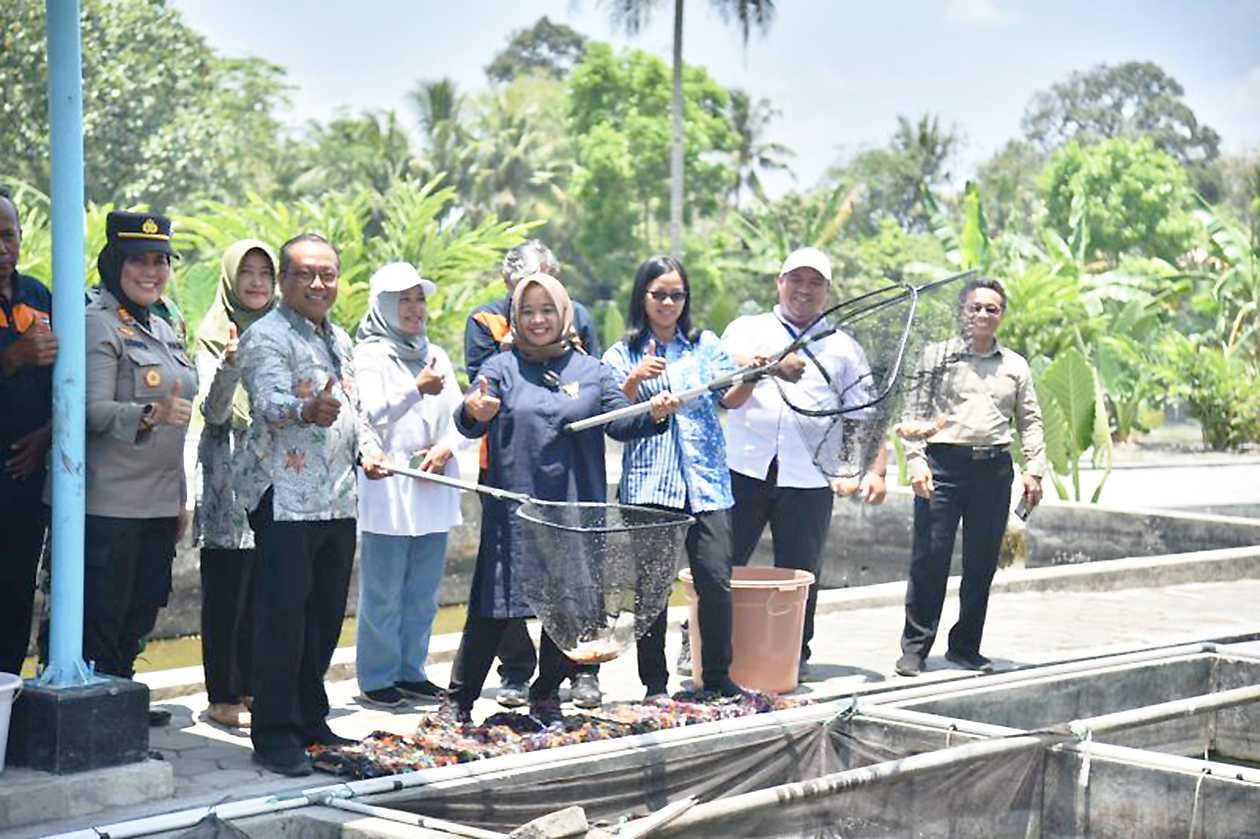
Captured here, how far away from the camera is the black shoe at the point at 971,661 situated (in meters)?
8.49

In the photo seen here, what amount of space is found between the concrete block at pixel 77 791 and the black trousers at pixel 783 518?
117 inches

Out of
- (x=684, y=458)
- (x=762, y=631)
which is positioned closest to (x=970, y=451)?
(x=762, y=631)

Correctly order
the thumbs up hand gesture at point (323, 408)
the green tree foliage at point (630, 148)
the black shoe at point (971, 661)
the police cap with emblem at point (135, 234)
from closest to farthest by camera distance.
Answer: the thumbs up hand gesture at point (323, 408) < the police cap with emblem at point (135, 234) < the black shoe at point (971, 661) < the green tree foliage at point (630, 148)

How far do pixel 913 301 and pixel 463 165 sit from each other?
53.2 meters

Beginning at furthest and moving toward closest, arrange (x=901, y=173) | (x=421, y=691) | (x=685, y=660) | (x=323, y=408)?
(x=901, y=173)
(x=685, y=660)
(x=421, y=691)
(x=323, y=408)

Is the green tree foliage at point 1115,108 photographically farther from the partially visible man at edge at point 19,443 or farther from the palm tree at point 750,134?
the partially visible man at edge at point 19,443

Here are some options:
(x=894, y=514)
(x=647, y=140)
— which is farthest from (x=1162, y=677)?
(x=647, y=140)

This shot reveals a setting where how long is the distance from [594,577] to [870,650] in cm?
326

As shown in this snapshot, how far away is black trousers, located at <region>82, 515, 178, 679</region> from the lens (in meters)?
6.20

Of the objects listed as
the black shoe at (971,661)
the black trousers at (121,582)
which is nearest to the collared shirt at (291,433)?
the black trousers at (121,582)

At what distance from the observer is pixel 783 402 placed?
25.8ft

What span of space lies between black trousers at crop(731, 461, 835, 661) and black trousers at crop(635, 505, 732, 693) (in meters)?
0.62

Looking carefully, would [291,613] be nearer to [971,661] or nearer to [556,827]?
[556,827]

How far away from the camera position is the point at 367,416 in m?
7.26
